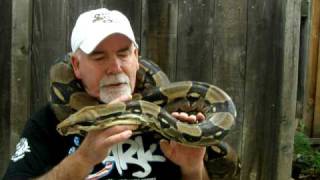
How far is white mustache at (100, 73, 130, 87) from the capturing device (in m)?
2.76

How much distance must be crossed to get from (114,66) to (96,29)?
0.67 ft

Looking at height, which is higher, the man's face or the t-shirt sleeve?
the man's face

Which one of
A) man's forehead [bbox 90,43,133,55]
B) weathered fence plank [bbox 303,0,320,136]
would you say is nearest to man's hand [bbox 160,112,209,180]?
man's forehead [bbox 90,43,133,55]

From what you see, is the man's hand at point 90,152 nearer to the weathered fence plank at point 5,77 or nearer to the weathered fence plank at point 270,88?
the weathered fence plank at point 5,77

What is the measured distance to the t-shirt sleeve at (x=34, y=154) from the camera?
2910mm

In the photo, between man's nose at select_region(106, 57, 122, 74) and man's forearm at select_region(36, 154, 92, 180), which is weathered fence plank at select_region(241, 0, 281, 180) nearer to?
man's nose at select_region(106, 57, 122, 74)

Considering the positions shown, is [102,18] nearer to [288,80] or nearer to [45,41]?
[45,41]

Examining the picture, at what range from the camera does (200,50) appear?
163 inches

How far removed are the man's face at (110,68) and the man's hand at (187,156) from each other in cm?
28

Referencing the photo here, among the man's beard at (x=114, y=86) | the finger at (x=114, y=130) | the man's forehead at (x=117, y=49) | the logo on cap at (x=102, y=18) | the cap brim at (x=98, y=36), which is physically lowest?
the finger at (x=114, y=130)

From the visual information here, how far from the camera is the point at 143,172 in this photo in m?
2.92

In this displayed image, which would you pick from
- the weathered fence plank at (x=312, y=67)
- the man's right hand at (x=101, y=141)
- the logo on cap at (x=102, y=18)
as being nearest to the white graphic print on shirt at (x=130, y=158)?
the man's right hand at (x=101, y=141)

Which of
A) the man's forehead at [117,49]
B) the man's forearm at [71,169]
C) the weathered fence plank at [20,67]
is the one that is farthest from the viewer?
the weathered fence plank at [20,67]

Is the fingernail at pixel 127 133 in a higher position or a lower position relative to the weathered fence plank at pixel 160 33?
lower
